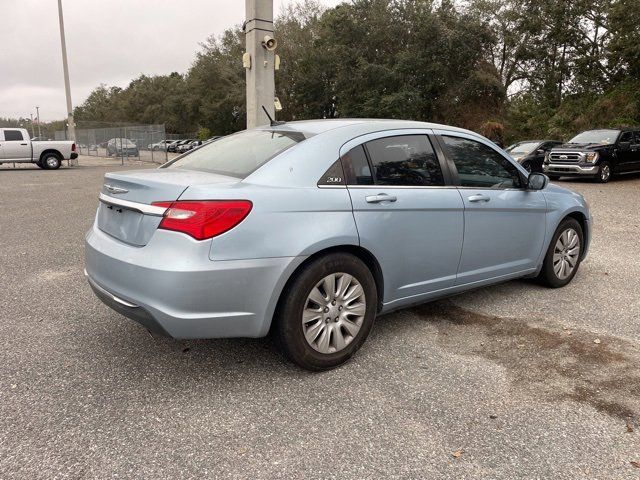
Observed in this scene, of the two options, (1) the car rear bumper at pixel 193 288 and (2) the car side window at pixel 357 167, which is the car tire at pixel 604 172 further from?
(1) the car rear bumper at pixel 193 288

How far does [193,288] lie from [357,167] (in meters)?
1.36

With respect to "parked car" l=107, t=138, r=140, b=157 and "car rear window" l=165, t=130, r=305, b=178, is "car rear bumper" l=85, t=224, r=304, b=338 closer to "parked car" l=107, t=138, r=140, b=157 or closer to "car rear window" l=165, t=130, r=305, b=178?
"car rear window" l=165, t=130, r=305, b=178

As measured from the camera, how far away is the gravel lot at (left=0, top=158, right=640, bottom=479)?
2418mm

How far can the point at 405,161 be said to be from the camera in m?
3.71

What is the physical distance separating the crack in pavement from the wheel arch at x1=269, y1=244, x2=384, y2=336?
713mm

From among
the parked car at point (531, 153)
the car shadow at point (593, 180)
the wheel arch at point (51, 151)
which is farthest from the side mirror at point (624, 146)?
the wheel arch at point (51, 151)

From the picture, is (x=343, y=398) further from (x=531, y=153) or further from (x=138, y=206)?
(x=531, y=153)

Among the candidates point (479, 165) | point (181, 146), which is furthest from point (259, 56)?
point (181, 146)

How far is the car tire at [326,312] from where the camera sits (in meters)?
3.05

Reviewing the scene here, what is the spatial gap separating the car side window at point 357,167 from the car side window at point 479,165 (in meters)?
0.90

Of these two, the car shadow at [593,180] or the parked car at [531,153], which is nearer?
the car shadow at [593,180]

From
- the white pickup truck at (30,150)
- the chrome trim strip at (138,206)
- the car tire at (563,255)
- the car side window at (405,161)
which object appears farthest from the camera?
the white pickup truck at (30,150)

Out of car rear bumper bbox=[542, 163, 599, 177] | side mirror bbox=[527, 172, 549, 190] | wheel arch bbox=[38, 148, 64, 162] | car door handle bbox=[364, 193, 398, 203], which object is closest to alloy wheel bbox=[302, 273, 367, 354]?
car door handle bbox=[364, 193, 398, 203]

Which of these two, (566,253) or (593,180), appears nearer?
(566,253)
